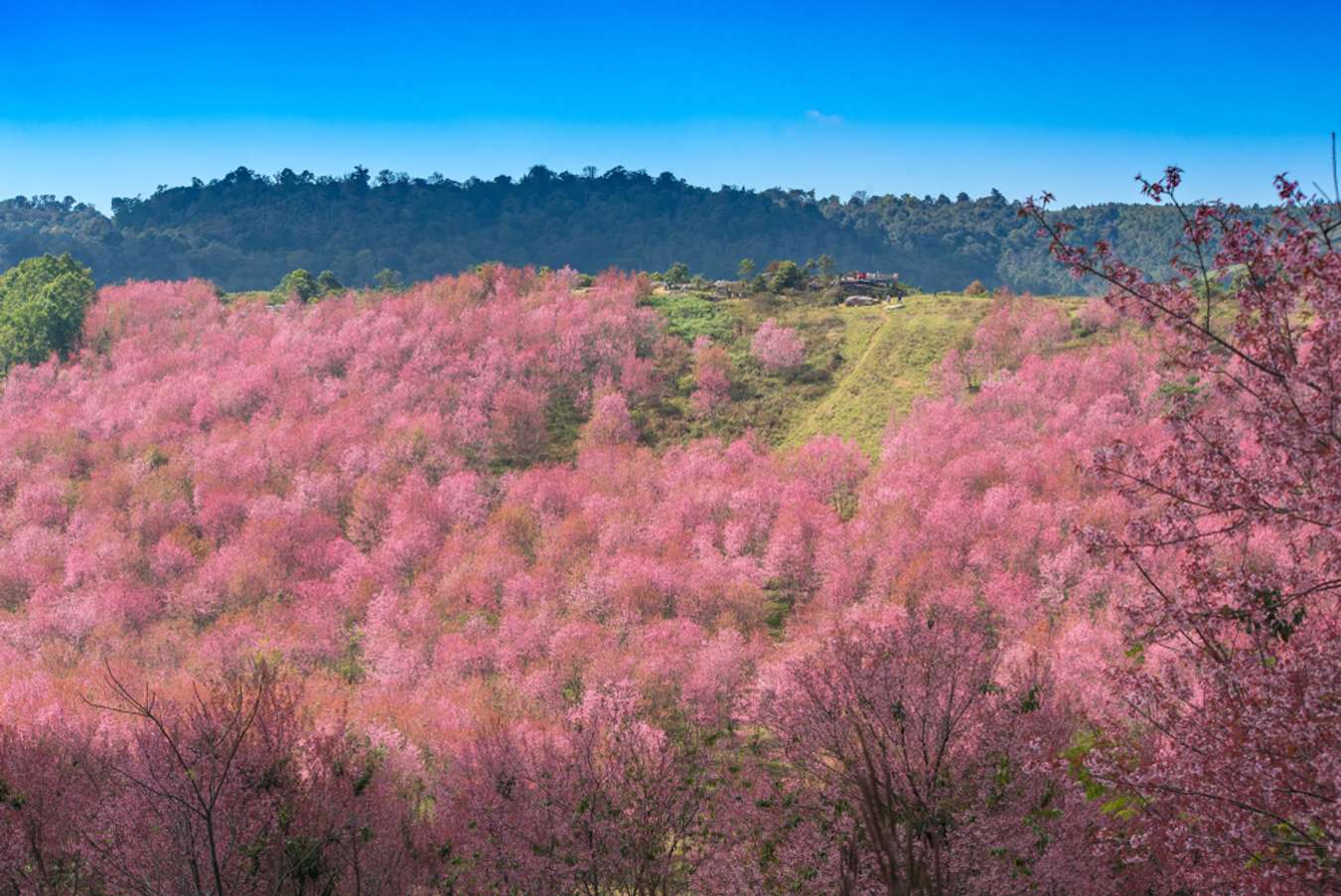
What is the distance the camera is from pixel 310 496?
55.9 m

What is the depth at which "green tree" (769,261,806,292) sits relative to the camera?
8456 cm

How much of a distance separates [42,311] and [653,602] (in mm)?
70936

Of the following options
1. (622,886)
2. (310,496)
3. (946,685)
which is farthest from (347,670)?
(946,685)

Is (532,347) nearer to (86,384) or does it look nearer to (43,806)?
(86,384)

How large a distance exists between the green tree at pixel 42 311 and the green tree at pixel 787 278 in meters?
64.6

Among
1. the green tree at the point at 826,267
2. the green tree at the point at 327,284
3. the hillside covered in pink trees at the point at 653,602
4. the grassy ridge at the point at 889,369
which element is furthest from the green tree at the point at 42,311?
the green tree at the point at 826,267

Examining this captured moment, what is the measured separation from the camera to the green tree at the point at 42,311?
266 ft

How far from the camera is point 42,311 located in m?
80.8

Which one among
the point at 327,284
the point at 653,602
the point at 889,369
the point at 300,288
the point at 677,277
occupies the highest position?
the point at 677,277

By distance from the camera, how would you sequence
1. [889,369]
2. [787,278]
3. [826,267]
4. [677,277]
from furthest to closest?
[677,277]
[826,267]
[787,278]
[889,369]

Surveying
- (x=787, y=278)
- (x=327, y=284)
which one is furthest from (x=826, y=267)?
(x=327, y=284)

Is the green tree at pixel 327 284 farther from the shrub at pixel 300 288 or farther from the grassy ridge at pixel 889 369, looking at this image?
the grassy ridge at pixel 889 369

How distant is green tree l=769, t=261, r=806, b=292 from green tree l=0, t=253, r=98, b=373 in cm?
6463

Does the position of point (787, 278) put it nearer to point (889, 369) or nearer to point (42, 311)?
point (889, 369)
